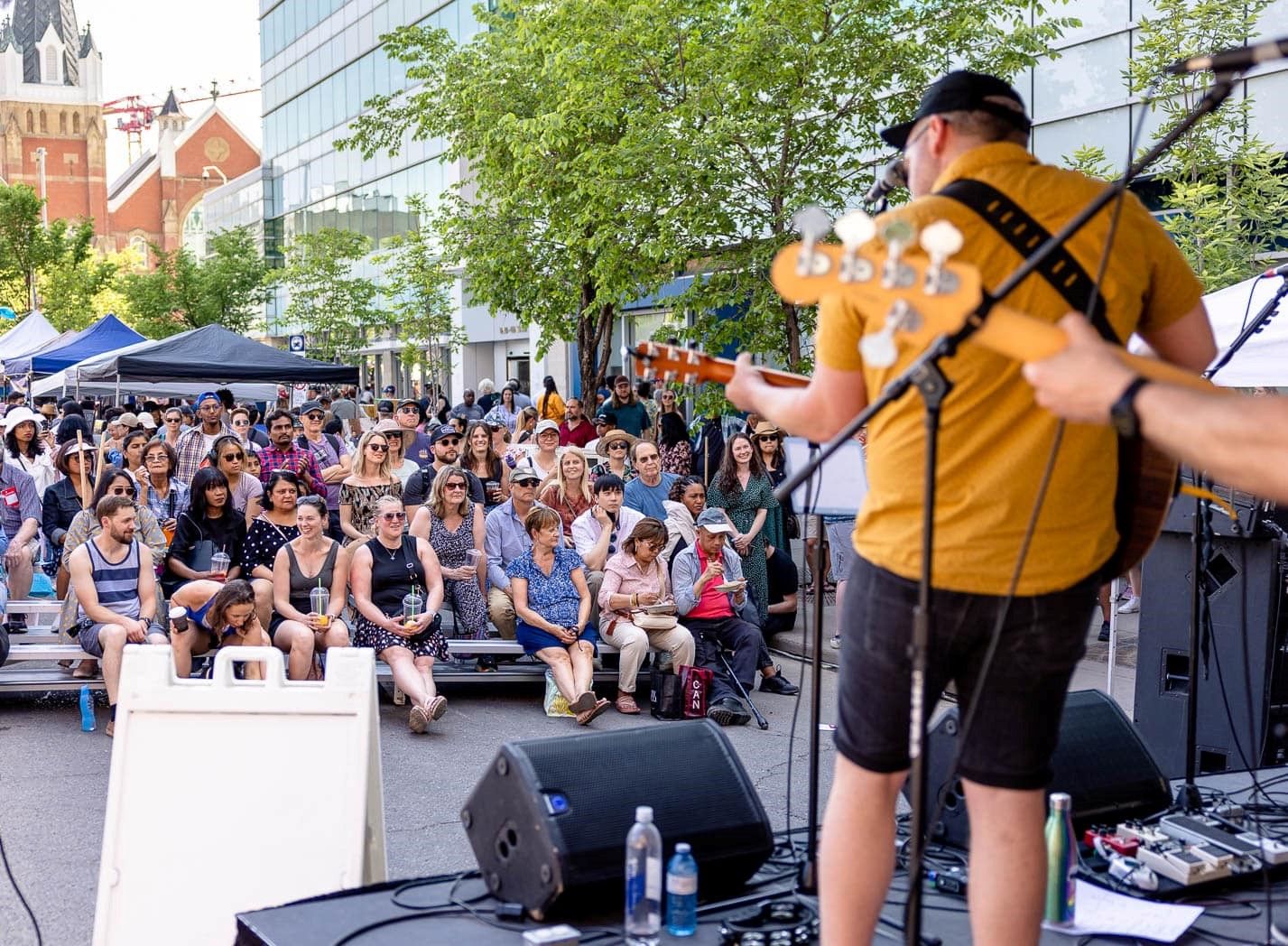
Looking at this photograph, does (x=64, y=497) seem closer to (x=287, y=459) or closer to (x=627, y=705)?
(x=287, y=459)

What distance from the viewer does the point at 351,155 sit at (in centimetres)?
4462

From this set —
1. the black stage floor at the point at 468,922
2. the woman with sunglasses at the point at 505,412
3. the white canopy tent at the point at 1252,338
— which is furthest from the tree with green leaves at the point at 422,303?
the black stage floor at the point at 468,922

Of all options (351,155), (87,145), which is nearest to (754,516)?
(351,155)

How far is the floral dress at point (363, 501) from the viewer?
33.4 feet

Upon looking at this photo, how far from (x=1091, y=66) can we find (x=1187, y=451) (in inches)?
676

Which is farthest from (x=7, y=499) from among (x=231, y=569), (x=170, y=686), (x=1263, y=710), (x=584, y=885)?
(x=1263, y=710)

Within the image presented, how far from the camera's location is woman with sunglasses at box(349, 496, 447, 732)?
27.3ft

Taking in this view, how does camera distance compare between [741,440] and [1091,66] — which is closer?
[741,440]

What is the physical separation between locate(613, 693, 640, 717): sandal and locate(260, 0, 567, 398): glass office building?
77.3 feet

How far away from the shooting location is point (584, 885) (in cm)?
379

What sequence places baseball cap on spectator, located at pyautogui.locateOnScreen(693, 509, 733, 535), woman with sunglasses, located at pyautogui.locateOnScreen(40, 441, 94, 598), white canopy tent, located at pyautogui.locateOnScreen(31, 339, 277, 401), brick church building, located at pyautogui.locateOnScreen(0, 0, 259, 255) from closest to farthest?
1. baseball cap on spectator, located at pyautogui.locateOnScreen(693, 509, 733, 535)
2. woman with sunglasses, located at pyautogui.locateOnScreen(40, 441, 94, 598)
3. white canopy tent, located at pyautogui.locateOnScreen(31, 339, 277, 401)
4. brick church building, located at pyautogui.locateOnScreen(0, 0, 259, 255)

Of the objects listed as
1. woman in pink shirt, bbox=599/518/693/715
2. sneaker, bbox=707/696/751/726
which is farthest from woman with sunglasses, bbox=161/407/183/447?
sneaker, bbox=707/696/751/726

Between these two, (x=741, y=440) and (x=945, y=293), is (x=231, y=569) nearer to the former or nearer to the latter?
(x=741, y=440)

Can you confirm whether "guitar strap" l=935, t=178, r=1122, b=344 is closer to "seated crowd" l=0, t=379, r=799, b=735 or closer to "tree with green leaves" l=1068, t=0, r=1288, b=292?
"seated crowd" l=0, t=379, r=799, b=735
